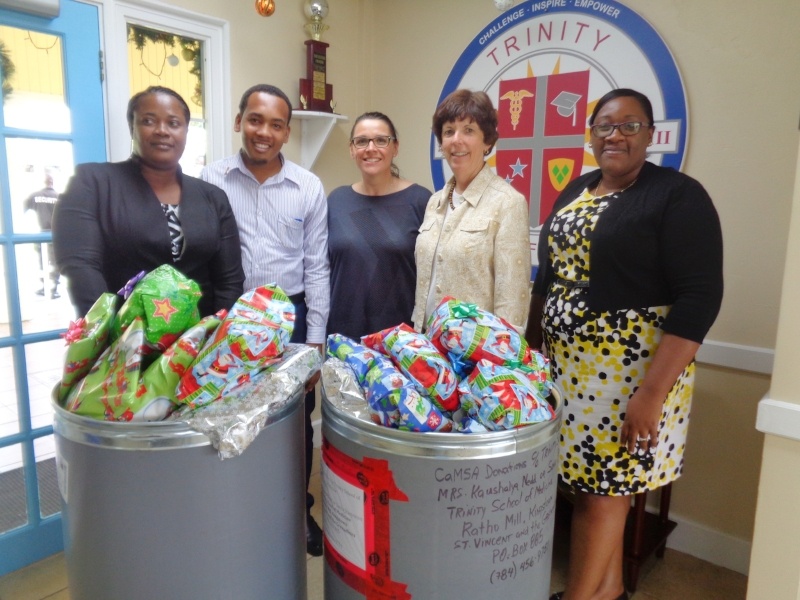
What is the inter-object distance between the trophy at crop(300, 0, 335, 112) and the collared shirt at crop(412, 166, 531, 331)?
122cm

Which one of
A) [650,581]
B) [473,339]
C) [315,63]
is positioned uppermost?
[315,63]

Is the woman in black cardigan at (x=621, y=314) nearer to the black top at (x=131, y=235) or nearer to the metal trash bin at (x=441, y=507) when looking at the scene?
the metal trash bin at (x=441, y=507)

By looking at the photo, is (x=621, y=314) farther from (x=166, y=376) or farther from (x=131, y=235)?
(x=131, y=235)

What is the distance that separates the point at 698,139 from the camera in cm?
194

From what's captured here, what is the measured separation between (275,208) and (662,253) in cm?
110

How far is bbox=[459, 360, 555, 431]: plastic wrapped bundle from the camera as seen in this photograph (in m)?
0.81

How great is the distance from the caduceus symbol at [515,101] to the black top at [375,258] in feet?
2.20

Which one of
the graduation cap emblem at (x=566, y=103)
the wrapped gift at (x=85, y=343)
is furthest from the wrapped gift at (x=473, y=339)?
the graduation cap emblem at (x=566, y=103)

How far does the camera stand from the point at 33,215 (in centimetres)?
193

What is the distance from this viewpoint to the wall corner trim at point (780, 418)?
48.4 inches

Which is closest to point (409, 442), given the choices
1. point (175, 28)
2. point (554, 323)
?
point (554, 323)

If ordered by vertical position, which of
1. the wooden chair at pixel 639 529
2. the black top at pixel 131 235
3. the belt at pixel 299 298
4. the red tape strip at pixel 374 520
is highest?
the black top at pixel 131 235

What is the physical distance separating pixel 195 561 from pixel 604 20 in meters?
2.12

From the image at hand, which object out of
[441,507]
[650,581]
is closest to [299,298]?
[441,507]
